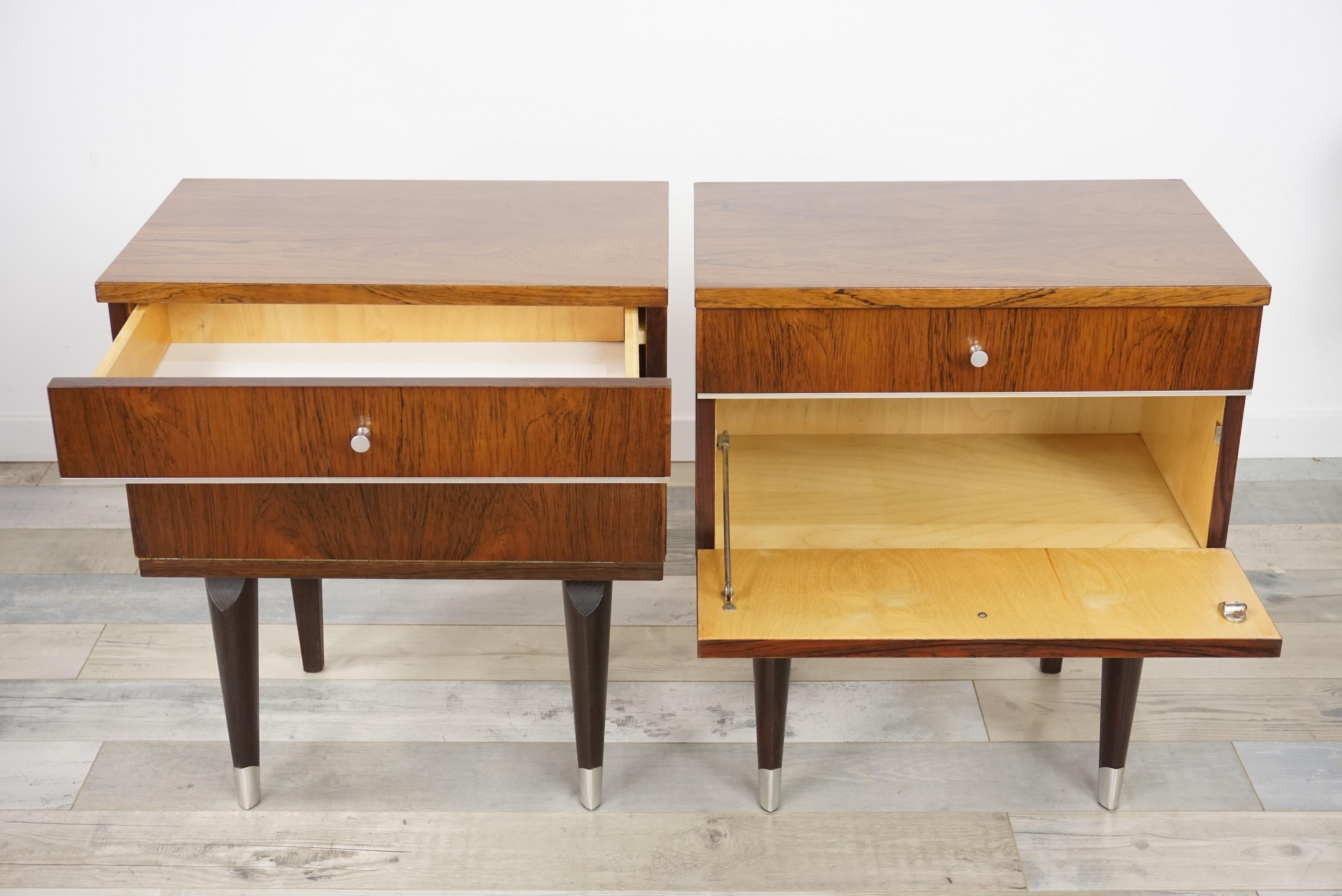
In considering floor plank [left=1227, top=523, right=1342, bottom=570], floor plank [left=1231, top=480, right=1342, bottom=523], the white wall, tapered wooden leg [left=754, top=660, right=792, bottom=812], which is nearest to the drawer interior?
tapered wooden leg [left=754, top=660, right=792, bottom=812]

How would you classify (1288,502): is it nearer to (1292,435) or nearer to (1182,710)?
(1292,435)

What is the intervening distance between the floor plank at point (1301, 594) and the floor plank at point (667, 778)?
36 centimetres

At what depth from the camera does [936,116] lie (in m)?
2.09

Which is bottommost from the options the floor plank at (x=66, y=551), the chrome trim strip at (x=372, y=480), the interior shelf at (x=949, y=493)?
the floor plank at (x=66, y=551)

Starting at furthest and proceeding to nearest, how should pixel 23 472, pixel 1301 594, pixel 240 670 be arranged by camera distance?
pixel 23 472 < pixel 1301 594 < pixel 240 670

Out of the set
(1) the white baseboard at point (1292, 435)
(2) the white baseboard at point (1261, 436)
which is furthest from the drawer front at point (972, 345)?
(1) the white baseboard at point (1292, 435)

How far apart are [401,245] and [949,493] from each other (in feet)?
2.31

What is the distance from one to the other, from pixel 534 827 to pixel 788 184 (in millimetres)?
838

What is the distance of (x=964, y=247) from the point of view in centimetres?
138

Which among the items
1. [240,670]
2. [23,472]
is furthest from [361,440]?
[23,472]

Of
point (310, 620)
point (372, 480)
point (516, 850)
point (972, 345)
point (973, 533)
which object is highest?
point (972, 345)

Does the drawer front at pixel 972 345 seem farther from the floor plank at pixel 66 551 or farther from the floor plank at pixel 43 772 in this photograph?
the floor plank at pixel 66 551

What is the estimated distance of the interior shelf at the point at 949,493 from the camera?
4.82 ft

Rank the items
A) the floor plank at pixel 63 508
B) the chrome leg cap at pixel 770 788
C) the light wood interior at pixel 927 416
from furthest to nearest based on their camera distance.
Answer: the floor plank at pixel 63 508 → the light wood interior at pixel 927 416 → the chrome leg cap at pixel 770 788
